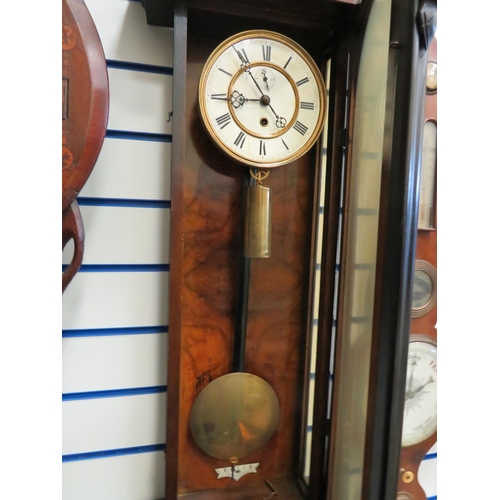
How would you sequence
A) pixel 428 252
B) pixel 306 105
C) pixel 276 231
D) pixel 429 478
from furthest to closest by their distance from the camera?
pixel 429 478 → pixel 276 231 → pixel 306 105 → pixel 428 252

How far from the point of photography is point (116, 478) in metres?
0.87

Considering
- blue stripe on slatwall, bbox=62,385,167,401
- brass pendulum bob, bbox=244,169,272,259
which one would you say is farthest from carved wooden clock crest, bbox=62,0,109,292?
blue stripe on slatwall, bbox=62,385,167,401

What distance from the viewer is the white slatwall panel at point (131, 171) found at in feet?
2.58

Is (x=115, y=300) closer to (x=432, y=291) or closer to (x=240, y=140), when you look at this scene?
(x=240, y=140)

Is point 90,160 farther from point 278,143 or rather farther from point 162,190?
point 278,143

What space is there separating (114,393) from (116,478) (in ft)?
0.67

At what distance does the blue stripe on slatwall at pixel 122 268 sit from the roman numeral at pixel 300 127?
405mm

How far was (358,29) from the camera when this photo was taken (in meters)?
0.74

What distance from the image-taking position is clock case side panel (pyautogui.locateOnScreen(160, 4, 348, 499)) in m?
0.77

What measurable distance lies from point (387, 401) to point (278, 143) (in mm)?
508

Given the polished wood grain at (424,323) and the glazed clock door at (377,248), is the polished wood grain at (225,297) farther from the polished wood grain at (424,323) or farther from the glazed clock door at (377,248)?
the polished wood grain at (424,323)

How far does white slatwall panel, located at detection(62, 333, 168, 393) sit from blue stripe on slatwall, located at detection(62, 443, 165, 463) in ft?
0.48

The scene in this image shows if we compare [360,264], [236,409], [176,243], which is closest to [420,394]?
[360,264]

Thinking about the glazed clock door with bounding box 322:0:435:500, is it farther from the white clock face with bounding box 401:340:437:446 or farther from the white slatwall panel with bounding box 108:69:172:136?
the white slatwall panel with bounding box 108:69:172:136
